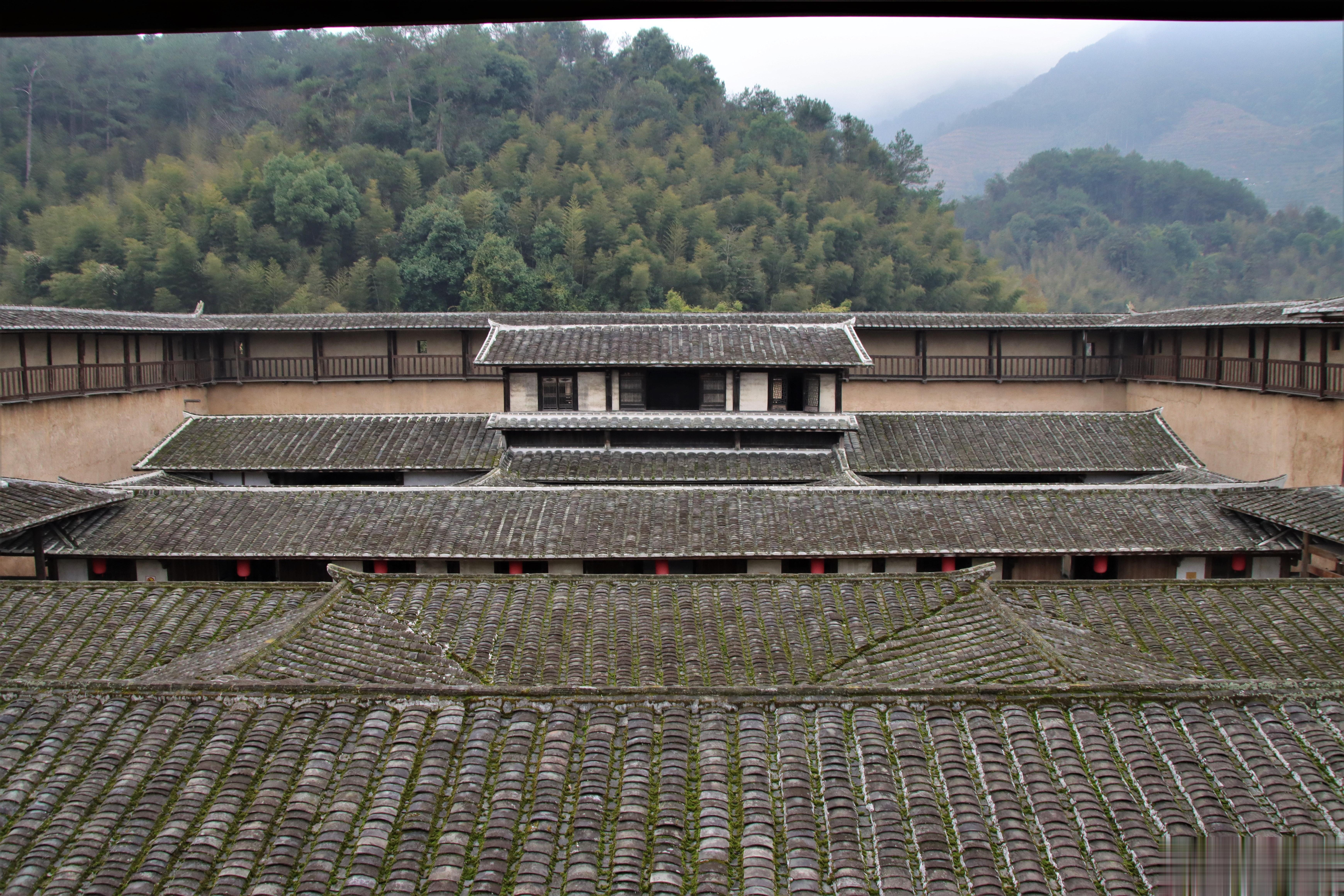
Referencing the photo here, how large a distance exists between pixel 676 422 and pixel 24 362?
643 inches

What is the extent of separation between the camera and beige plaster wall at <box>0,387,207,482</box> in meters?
21.9

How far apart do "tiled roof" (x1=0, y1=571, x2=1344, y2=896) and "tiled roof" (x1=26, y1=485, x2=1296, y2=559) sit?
8.71 m

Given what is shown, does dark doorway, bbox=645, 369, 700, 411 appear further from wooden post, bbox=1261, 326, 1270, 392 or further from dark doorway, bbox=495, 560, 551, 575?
wooden post, bbox=1261, 326, 1270, 392

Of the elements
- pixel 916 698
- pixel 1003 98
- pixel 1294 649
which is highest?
pixel 1003 98

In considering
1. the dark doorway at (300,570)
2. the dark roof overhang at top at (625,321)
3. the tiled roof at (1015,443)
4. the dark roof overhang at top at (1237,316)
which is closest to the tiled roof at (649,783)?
the dark doorway at (300,570)

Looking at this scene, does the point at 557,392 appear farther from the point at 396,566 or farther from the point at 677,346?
the point at 396,566

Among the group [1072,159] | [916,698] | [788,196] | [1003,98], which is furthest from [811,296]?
[1003,98]

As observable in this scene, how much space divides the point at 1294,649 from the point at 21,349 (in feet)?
88.0

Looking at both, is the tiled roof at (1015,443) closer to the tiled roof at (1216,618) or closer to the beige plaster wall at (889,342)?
the beige plaster wall at (889,342)

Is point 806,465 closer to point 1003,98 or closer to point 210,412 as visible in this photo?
point 210,412

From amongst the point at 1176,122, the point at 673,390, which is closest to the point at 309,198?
the point at 673,390

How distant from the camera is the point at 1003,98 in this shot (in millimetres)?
183250

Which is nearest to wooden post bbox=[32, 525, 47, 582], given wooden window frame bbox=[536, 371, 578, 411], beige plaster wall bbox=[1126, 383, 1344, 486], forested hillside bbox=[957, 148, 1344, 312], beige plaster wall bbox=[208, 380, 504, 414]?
wooden window frame bbox=[536, 371, 578, 411]

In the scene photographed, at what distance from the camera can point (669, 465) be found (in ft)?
69.9
